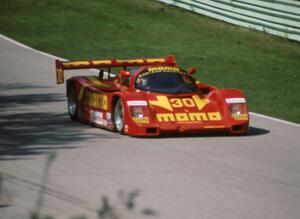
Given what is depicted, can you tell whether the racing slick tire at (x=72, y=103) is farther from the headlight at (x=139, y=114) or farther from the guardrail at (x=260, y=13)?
the guardrail at (x=260, y=13)

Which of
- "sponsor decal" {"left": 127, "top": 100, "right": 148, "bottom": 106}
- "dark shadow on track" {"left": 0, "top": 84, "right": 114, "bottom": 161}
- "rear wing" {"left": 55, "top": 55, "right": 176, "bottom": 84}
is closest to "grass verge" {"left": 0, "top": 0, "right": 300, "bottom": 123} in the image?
"rear wing" {"left": 55, "top": 55, "right": 176, "bottom": 84}

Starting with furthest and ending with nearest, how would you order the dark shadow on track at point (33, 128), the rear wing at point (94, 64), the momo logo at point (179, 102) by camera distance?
the rear wing at point (94, 64)
the momo logo at point (179, 102)
the dark shadow on track at point (33, 128)

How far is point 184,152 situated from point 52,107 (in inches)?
196

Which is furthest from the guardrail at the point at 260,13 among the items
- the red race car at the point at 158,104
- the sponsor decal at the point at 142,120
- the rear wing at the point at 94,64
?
the sponsor decal at the point at 142,120

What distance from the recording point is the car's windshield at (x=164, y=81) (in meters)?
16.0

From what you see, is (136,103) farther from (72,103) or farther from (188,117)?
(72,103)

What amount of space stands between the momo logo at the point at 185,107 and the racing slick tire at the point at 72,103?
211cm

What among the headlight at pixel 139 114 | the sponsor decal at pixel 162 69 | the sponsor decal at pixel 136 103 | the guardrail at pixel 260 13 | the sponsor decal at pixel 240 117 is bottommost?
the guardrail at pixel 260 13

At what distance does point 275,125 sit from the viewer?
1722cm

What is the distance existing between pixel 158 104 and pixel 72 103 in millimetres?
2462

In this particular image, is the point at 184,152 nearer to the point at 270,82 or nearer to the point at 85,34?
the point at 270,82

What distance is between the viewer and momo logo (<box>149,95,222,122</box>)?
50.5 ft

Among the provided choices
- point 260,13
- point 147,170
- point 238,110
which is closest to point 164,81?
point 238,110

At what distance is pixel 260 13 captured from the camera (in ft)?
94.1
